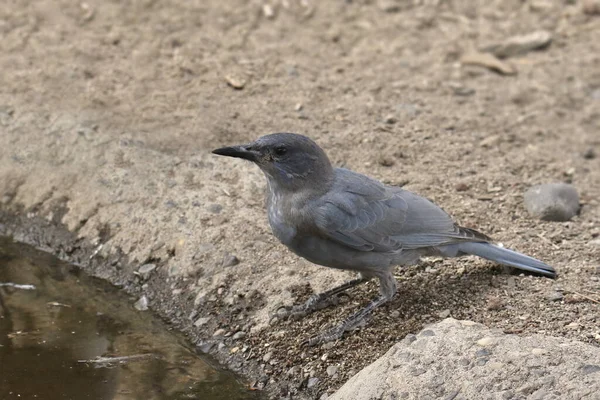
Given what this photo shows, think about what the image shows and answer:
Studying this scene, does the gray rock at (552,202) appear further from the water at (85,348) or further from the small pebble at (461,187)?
the water at (85,348)

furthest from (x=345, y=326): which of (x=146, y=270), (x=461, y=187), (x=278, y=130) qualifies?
(x=278, y=130)

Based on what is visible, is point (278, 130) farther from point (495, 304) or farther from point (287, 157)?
point (495, 304)

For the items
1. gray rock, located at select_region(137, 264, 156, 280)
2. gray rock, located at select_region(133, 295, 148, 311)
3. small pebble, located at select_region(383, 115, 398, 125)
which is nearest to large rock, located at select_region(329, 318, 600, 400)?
gray rock, located at select_region(133, 295, 148, 311)

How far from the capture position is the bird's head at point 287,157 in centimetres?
464

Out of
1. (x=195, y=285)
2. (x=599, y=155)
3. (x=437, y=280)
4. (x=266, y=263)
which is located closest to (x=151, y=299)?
(x=195, y=285)

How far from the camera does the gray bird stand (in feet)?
15.1

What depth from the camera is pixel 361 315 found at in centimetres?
470

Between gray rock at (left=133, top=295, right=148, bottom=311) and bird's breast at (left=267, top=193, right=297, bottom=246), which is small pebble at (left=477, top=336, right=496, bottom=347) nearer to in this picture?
bird's breast at (left=267, top=193, right=297, bottom=246)

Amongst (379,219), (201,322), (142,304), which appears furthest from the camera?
(142,304)

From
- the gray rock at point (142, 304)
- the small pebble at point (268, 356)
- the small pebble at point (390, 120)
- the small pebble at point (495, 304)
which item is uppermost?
the small pebble at point (390, 120)

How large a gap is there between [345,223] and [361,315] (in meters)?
0.48

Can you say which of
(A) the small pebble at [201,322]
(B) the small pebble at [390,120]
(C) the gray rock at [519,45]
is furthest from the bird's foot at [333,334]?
(C) the gray rock at [519,45]

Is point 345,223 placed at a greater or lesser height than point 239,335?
greater

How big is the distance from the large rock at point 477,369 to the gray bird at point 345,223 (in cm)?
62
